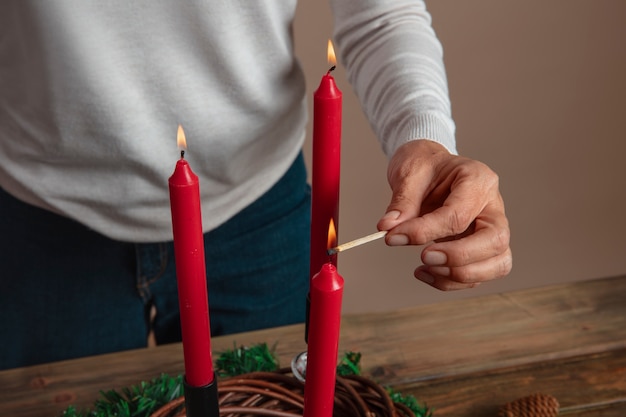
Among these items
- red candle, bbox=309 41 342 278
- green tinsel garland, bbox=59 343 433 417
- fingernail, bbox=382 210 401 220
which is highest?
red candle, bbox=309 41 342 278

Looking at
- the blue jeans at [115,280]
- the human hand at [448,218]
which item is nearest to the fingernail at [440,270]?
the human hand at [448,218]

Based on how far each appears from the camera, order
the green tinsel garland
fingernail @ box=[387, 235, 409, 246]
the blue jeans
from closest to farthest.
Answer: fingernail @ box=[387, 235, 409, 246] → the green tinsel garland → the blue jeans

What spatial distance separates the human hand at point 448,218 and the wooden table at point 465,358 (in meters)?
0.22

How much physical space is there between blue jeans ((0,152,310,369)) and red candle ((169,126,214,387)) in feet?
1.39

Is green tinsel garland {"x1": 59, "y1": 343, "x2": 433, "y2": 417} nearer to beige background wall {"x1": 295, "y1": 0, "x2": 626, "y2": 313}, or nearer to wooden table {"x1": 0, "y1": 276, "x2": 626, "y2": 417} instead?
wooden table {"x1": 0, "y1": 276, "x2": 626, "y2": 417}

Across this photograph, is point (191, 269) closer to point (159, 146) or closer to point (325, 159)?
point (325, 159)

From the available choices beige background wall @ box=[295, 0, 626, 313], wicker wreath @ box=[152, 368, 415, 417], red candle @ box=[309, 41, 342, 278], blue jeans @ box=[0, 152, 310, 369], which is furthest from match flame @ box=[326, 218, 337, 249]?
beige background wall @ box=[295, 0, 626, 313]

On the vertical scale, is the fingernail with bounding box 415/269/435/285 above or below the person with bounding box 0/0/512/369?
below

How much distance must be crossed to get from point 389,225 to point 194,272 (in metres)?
0.14

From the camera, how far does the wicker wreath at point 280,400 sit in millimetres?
614

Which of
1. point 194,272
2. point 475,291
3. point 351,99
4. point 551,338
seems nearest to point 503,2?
point 351,99

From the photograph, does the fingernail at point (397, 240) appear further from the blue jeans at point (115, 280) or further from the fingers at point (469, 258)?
the blue jeans at point (115, 280)

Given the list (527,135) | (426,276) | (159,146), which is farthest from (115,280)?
(527,135)

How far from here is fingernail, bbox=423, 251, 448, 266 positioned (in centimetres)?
55
